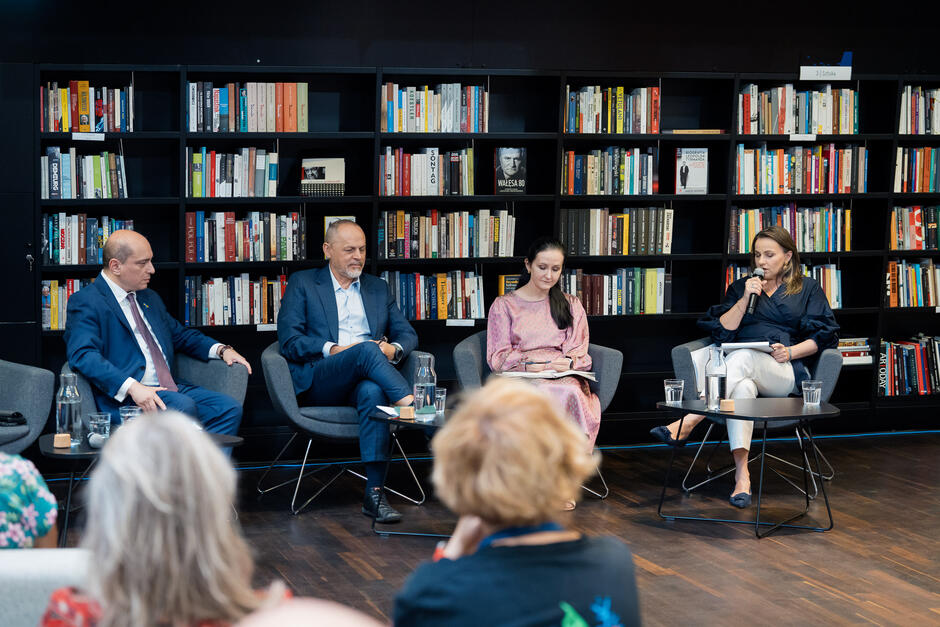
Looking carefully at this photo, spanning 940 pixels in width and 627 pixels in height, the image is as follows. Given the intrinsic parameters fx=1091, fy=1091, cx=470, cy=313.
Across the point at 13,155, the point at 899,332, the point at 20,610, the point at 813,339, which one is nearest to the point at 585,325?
the point at 813,339

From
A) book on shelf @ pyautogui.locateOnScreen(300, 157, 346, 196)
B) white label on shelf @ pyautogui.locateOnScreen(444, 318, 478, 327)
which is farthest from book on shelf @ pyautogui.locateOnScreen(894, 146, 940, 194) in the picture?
book on shelf @ pyautogui.locateOnScreen(300, 157, 346, 196)

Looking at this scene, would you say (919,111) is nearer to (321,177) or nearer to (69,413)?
(321,177)

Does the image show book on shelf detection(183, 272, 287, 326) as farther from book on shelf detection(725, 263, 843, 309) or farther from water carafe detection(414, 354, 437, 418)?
book on shelf detection(725, 263, 843, 309)

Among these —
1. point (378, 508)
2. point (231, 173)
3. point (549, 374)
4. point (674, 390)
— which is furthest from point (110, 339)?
point (674, 390)

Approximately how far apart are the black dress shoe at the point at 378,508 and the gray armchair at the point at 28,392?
1.48 meters

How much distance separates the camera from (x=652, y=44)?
21.3 feet

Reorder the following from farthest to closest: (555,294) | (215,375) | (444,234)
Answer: (444,234)
(555,294)
(215,375)

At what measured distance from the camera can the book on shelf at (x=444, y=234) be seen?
19.8 ft

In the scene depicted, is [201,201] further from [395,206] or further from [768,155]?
[768,155]

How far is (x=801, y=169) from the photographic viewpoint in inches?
260

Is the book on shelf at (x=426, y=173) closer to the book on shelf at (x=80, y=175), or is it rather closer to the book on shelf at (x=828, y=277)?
the book on shelf at (x=80, y=175)

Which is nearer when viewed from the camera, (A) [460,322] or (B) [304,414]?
(B) [304,414]

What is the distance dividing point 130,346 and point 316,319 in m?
0.94

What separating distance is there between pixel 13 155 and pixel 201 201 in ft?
3.09
